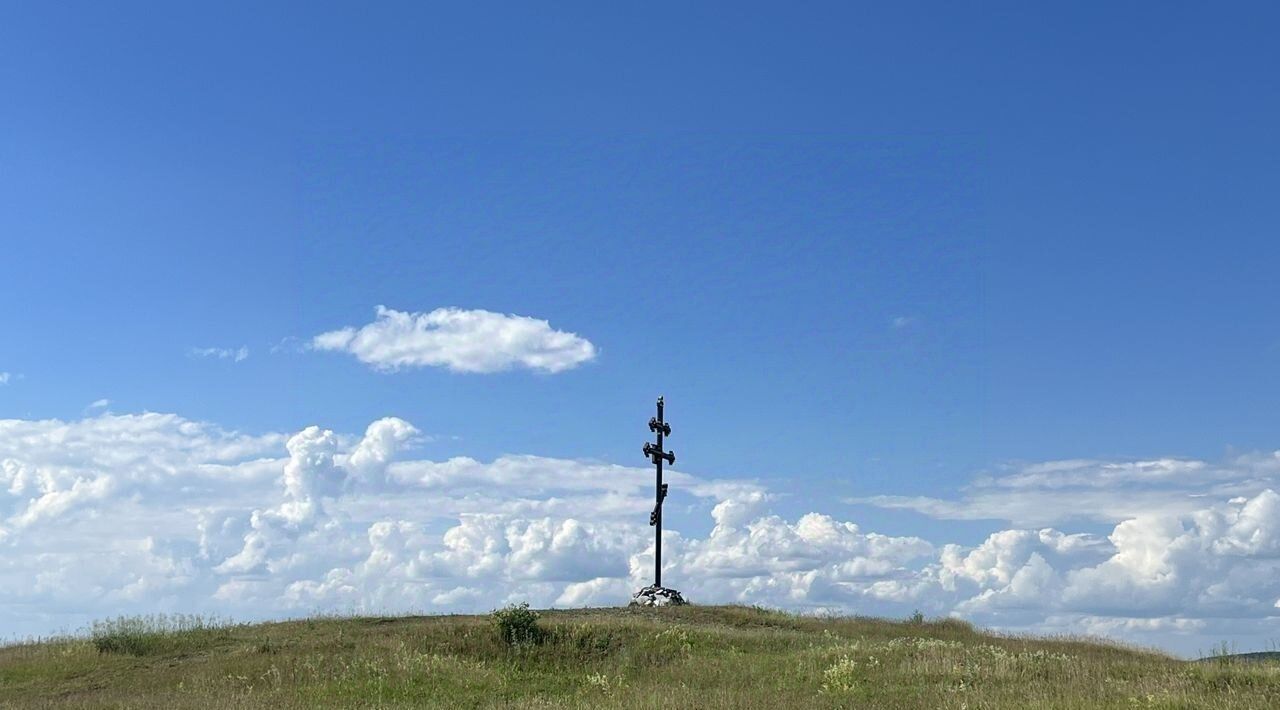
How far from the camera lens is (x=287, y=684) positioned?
2311 cm

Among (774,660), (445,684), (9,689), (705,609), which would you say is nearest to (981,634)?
(705,609)

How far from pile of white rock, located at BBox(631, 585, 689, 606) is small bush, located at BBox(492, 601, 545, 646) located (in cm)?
878

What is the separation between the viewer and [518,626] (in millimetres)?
27203

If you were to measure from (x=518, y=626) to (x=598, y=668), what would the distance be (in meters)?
3.10

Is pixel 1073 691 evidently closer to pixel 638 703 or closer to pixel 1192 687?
pixel 1192 687

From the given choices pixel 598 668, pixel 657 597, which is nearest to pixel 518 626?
pixel 598 668

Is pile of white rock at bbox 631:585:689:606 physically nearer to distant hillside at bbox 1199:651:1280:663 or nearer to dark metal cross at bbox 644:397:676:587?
dark metal cross at bbox 644:397:676:587

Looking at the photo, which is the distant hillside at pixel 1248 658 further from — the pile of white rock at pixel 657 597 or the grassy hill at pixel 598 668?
the pile of white rock at pixel 657 597

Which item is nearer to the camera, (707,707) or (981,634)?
(707,707)

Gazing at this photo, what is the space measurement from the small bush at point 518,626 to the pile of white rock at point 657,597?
8.78 meters

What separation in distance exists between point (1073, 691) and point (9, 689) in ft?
74.3

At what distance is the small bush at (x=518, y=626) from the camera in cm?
2692

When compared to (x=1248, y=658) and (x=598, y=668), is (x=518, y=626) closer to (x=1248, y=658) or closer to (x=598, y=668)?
(x=598, y=668)

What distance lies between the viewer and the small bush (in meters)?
26.9
